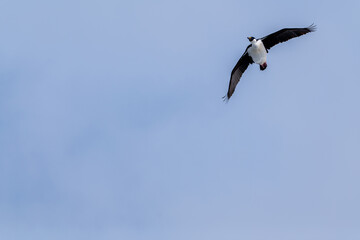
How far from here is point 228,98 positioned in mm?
92812

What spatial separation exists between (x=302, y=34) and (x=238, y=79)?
9.35 m

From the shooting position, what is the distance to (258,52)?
92375 millimetres

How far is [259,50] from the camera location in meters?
92.2

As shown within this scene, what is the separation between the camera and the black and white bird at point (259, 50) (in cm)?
9112

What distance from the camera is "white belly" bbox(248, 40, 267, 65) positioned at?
92062 mm

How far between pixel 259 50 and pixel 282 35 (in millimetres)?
2884

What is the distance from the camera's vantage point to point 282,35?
92.1m

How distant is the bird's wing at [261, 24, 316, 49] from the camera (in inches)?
3550

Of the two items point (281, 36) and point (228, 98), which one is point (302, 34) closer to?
point (281, 36)

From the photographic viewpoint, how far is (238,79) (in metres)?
95.9

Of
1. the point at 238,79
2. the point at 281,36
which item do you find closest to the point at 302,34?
the point at 281,36

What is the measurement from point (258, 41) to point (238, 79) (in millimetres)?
5680

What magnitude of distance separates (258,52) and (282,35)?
10.1 ft

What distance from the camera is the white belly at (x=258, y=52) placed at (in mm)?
92062
